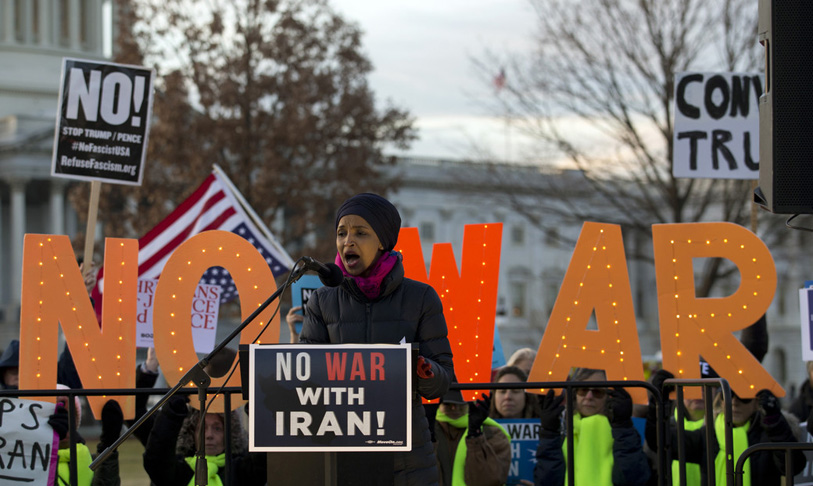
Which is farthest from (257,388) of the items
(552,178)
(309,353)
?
(552,178)

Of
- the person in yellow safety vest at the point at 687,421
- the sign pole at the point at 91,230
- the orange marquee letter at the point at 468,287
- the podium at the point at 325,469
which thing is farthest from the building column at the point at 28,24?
the podium at the point at 325,469

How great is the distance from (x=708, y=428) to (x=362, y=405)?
229 centimetres

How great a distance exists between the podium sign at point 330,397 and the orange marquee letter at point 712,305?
336 cm

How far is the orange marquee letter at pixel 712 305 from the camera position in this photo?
297 inches

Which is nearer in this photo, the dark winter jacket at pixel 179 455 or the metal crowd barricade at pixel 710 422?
the metal crowd barricade at pixel 710 422

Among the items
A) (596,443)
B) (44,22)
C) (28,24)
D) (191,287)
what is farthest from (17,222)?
(596,443)

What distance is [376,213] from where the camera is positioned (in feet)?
16.7

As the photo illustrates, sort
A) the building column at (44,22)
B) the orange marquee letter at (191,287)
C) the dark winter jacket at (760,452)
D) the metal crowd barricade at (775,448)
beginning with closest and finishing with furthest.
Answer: the metal crowd barricade at (775,448) < the dark winter jacket at (760,452) < the orange marquee letter at (191,287) < the building column at (44,22)

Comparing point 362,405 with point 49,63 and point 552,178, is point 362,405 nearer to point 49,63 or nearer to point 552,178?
point 552,178

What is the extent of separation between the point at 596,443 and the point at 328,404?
129 inches

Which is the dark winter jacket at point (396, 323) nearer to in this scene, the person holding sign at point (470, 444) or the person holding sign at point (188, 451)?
the person holding sign at point (188, 451)

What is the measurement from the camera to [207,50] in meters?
26.9

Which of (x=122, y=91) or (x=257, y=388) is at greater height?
(x=122, y=91)

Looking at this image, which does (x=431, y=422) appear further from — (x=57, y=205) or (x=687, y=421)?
(x=57, y=205)
